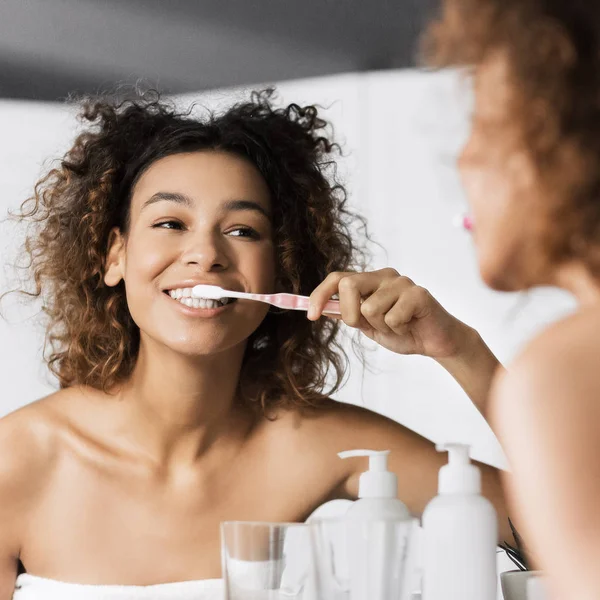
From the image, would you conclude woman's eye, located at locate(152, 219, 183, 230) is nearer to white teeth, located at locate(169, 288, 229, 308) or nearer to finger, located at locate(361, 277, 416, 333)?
white teeth, located at locate(169, 288, 229, 308)

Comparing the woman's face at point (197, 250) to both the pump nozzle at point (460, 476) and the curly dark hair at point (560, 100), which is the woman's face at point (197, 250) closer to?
the pump nozzle at point (460, 476)

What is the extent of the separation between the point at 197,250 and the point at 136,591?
42 centimetres

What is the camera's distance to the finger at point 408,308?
1.00 meters

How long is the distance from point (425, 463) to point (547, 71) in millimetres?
881

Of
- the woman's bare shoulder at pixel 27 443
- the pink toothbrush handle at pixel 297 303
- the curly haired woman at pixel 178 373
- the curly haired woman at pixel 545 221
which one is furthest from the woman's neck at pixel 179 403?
the curly haired woman at pixel 545 221

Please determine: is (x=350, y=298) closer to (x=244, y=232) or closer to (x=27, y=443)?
(x=244, y=232)

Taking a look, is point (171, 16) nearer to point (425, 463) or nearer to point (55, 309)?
point (55, 309)

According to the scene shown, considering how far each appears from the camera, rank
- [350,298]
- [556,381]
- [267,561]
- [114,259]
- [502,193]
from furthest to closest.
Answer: [114,259], [350,298], [267,561], [502,193], [556,381]

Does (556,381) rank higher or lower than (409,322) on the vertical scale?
lower

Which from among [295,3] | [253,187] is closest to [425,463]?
[253,187]

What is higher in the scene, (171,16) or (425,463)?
(171,16)

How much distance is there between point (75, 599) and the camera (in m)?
1.10

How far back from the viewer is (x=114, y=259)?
4.35ft

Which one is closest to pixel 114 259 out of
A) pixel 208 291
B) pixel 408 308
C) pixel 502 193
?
pixel 208 291
